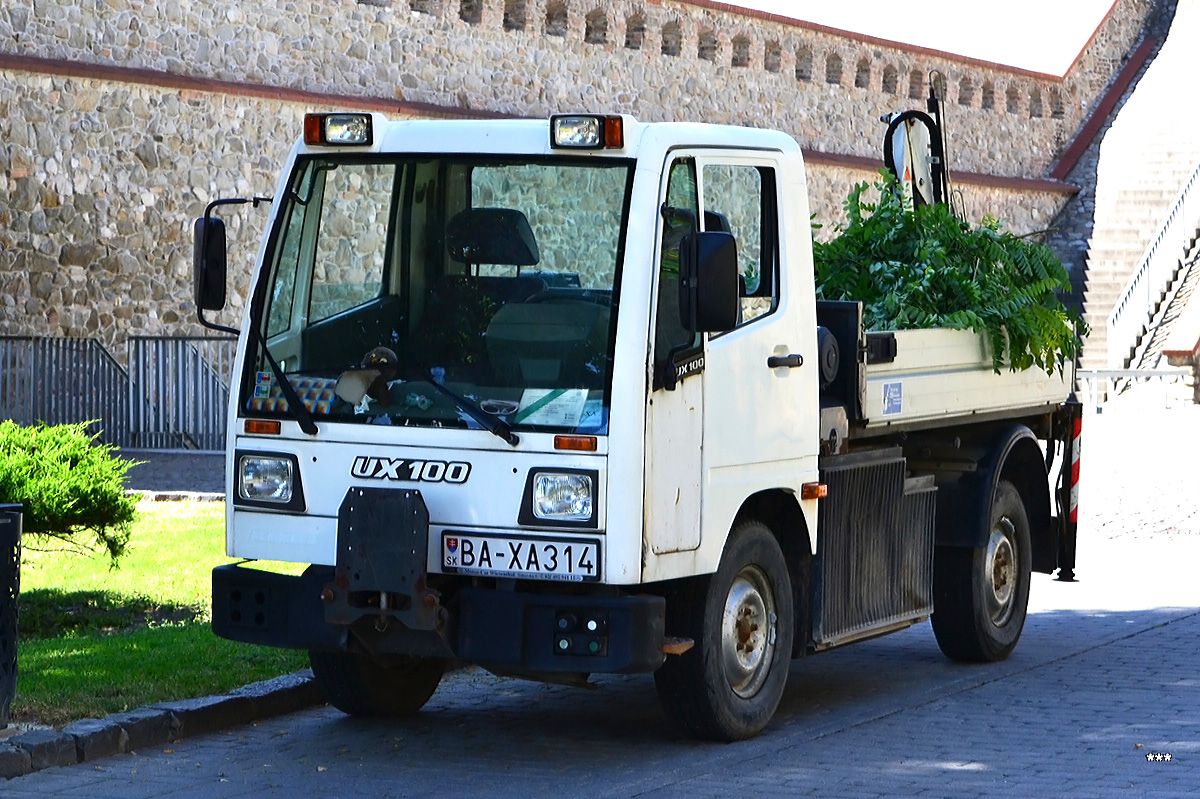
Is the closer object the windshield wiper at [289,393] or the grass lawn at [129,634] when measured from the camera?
the windshield wiper at [289,393]

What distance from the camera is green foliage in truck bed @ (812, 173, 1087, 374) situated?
925cm

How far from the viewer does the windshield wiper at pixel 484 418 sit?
255 inches

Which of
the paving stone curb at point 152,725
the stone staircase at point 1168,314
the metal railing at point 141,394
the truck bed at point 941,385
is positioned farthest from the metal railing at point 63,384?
the stone staircase at point 1168,314

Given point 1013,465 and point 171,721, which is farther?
point 1013,465

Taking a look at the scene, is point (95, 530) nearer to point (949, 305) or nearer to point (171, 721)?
point (171, 721)

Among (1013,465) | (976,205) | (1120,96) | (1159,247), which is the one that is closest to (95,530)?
(1013,465)

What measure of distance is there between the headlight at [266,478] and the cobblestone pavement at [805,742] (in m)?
1.00

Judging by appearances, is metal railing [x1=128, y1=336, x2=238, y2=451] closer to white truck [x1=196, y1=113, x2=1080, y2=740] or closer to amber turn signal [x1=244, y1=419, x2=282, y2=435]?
white truck [x1=196, y1=113, x2=1080, y2=740]

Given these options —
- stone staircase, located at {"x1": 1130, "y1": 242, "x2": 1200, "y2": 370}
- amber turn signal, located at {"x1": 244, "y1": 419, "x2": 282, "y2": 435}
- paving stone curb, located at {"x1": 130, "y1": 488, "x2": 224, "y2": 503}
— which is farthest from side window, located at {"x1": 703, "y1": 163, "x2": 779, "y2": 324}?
stone staircase, located at {"x1": 1130, "y1": 242, "x2": 1200, "y2": 370}

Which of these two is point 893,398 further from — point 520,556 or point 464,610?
point 464,610

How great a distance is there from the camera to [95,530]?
408 inches

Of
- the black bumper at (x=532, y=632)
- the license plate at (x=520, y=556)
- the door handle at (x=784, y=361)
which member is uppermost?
the door handle at (x=784, y=361)

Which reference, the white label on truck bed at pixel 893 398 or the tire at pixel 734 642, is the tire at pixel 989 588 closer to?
the white label on truck bed at pixel 893 398

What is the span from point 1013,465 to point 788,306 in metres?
3.04
